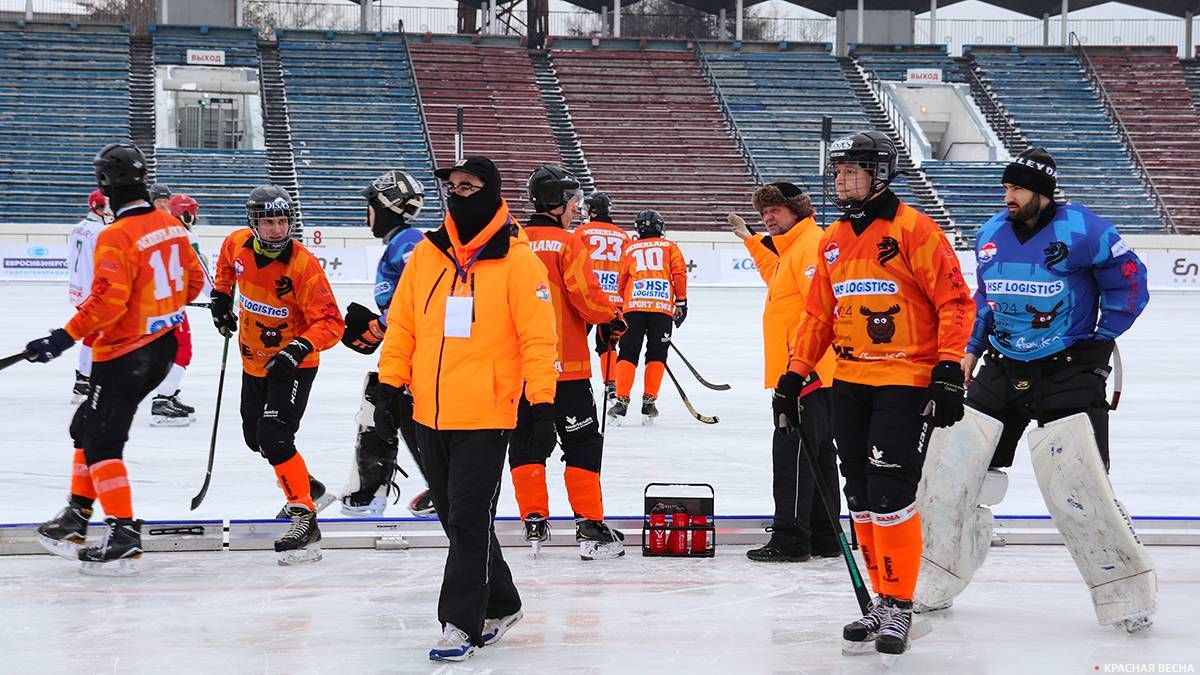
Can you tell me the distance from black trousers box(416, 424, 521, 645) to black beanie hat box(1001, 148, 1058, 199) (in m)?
2.07

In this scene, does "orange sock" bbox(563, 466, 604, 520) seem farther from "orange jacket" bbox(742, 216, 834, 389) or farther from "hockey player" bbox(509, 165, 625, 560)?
"orange jacket" bbox(742, 216, 834, 389)

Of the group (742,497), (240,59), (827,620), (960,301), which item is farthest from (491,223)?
(240,59)

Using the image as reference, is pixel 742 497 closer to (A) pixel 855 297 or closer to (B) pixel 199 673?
(A) pixel 855 297

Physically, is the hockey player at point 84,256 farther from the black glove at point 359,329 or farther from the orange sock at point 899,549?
the orange sock at point 899,549

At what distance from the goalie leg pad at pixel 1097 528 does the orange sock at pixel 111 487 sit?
3.67 m

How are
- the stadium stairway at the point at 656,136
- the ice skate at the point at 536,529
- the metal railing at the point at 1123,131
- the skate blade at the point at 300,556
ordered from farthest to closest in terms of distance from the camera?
the metal railing at the point at 1123,131
the stadium stairway at the point at 656,136
the ice skate at the point at 536,529
the skate blade at the point at 300,556

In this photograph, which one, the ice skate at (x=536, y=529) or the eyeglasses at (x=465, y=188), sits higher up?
the eyeglasses at (x=465, y=188)

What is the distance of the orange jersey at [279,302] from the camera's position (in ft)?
21.0

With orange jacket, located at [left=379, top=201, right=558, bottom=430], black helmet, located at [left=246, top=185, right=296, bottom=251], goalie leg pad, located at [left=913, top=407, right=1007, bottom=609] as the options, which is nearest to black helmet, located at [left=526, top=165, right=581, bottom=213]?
black helmet, located at [left=246, top=185, right=296, bottom=251]

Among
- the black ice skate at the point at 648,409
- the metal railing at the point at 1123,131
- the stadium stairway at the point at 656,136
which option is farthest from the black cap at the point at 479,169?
the metal railing at the point at 1123,131

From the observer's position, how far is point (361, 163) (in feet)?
115

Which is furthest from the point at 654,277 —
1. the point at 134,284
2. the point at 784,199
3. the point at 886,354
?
the point at 886,354

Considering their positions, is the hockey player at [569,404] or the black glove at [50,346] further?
the hockey player at [569,404]

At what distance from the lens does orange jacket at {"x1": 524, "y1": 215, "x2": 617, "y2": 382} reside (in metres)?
6.39
